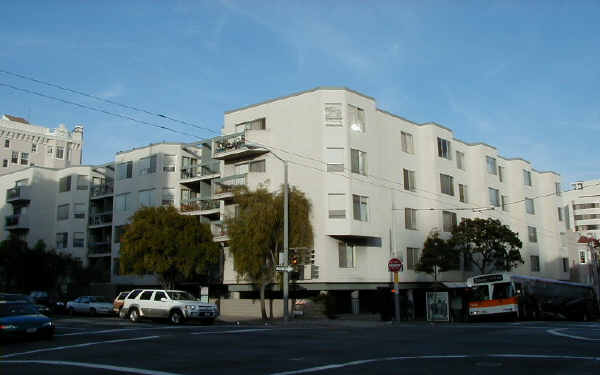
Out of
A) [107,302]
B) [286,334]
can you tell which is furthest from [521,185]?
[286,334]

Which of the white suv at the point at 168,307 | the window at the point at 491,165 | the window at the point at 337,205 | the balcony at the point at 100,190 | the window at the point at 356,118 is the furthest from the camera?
the balcony at the point at 100,190

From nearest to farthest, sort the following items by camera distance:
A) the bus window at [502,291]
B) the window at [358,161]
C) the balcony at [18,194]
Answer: the bus window at [502,291] < the window at [358,161] < the balcony at [18,194]

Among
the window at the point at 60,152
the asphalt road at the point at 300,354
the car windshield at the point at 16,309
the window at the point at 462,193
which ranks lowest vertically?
the asphalt road at the point at 300,354

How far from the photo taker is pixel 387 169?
44.2m

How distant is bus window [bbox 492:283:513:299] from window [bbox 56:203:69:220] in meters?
45.2

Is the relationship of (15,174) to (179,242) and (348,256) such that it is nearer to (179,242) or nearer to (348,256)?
(179,242)

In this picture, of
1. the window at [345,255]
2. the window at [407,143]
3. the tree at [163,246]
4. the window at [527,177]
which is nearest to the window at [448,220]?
the window at [407,143]

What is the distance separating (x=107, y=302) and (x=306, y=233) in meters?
15.7

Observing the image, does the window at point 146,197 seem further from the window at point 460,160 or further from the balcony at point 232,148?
the window at point 460,160

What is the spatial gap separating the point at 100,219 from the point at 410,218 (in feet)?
103

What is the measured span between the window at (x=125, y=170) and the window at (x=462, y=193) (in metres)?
30.2

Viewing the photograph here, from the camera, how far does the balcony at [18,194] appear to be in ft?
209

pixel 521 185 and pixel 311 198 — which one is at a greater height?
pixel 521 185

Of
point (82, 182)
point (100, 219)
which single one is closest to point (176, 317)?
point (100, 219)
